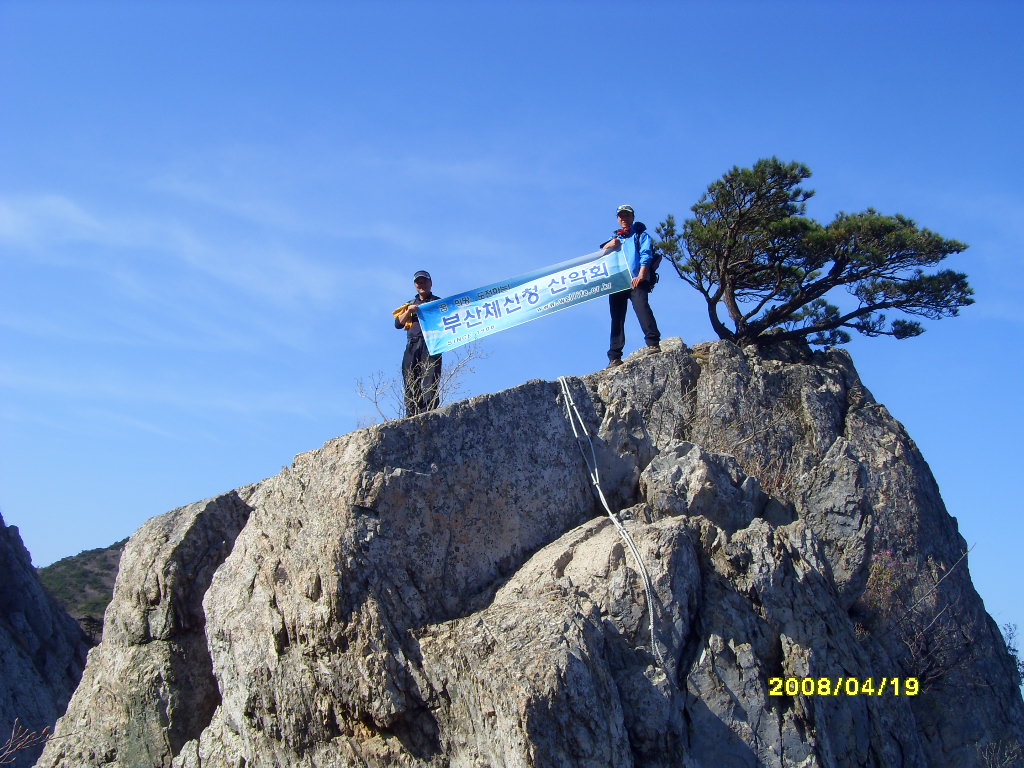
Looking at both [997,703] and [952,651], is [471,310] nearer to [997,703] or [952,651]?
[952,651]

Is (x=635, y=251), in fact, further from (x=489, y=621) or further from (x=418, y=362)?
(x=489, y=621)

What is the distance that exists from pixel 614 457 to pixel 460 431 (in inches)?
71.7

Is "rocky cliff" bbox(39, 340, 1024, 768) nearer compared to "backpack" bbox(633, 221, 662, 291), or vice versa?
"rocky cliff" bbox(39, 340, 1024, 768)

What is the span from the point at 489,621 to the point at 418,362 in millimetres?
4896

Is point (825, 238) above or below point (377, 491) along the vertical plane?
above

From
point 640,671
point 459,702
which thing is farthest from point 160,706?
point 640,671

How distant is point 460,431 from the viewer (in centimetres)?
956

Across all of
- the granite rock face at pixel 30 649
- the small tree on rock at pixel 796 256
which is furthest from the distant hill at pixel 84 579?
the small tree on rock at pixel 796 256
